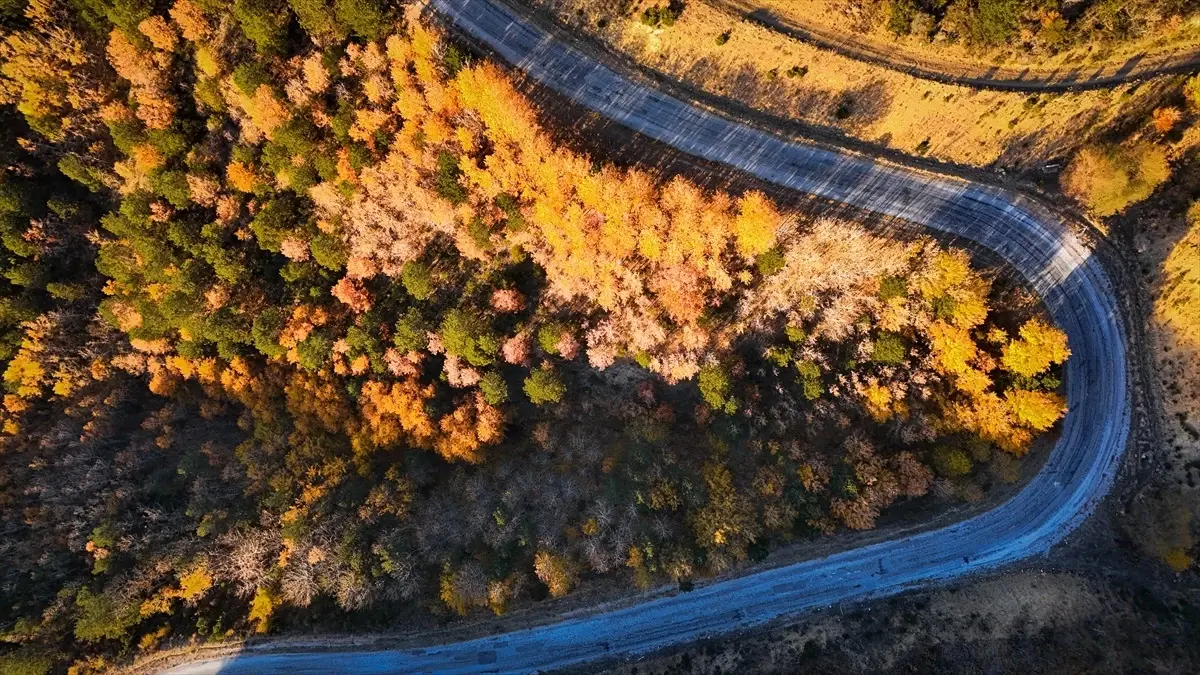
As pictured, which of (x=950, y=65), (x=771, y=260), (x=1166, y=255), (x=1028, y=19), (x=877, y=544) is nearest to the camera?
(x=1028, y=19)

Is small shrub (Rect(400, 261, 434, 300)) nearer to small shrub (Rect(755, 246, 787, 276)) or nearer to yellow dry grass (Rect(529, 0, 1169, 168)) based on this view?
yellow dry grass (Rect(529, 0, 1169, 168))

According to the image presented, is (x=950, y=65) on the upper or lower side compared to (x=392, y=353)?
upper

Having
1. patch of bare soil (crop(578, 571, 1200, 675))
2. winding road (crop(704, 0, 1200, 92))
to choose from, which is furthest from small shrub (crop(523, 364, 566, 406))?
winding road (crop(704, 0, 1200, 92))

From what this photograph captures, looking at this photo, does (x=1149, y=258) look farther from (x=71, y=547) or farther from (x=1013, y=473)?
(x=71, y=547)

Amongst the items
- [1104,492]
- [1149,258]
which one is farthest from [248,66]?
[1104,492]

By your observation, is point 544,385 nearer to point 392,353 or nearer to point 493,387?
point 493,387

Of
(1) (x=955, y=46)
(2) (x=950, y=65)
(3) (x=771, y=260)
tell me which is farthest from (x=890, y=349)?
(1) (x=955, y=46)
